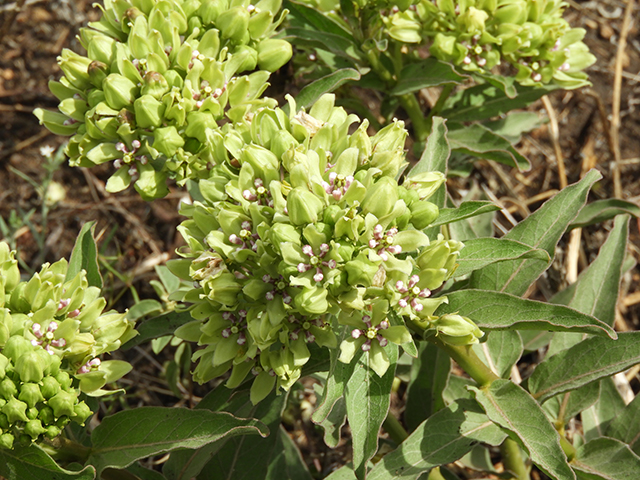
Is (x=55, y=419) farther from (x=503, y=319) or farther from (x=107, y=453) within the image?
(x=503, y=319)

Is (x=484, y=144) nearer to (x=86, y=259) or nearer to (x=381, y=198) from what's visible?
(x=381, y=198)

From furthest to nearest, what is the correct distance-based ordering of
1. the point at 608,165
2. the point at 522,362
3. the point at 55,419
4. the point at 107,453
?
the point at 608,165
the point at 522,362
the point at 107,453
the point at 55,419

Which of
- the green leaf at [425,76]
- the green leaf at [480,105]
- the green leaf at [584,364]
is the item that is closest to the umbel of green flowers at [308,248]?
the green leaf at [584,364]

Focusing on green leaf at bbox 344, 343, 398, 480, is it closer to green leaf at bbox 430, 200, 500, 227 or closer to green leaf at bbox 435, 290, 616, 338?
green leaf at bbox 435, 290, 616, 338

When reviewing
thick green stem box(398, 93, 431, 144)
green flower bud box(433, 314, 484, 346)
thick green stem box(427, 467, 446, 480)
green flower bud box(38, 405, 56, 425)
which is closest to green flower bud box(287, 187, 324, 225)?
green flower bud box(433, 314, 484, 346)

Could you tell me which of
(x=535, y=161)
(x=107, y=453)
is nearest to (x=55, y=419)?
(x=107, y=453)

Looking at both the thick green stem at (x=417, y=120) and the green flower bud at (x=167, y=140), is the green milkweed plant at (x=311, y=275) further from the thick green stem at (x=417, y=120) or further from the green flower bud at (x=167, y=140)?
the thick green stem at (x=417, y=120)

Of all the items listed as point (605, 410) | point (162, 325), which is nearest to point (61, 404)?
point (162, 325)
